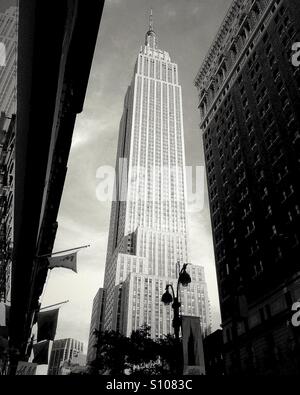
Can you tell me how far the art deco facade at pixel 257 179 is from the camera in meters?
37.5

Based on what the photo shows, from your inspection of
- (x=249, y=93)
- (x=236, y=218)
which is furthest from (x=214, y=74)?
(x=236, y=218)

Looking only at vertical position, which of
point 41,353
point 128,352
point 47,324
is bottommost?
point 41,353

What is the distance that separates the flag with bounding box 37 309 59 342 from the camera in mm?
21750

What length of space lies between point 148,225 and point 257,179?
386 ft

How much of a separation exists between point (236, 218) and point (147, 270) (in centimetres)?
10378

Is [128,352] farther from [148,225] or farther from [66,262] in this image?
[148,225]

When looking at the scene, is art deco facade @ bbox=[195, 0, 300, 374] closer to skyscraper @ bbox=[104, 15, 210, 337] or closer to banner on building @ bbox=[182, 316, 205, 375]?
banner on building @ bbox=[182, 316, 205, 375]

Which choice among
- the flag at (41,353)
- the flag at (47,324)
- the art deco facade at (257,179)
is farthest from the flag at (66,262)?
the art deco facade at (257,179)

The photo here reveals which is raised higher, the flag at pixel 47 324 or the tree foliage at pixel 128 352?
the tree foliage at pixel 128 352

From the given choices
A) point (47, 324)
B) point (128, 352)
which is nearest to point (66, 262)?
point (47, 324)

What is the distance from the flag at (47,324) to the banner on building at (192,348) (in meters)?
12.2

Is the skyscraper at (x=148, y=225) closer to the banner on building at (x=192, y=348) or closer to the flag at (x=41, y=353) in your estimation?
the flag at (x=41, y=353)

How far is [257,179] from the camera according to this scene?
4991 cm

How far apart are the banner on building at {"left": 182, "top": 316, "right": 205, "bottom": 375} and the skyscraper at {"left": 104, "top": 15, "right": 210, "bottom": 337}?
12512 cm
